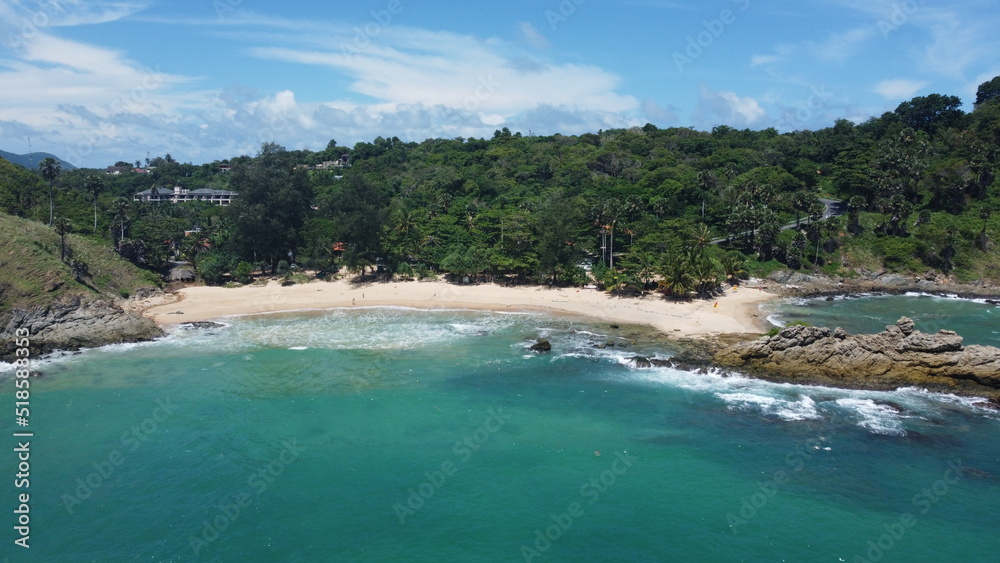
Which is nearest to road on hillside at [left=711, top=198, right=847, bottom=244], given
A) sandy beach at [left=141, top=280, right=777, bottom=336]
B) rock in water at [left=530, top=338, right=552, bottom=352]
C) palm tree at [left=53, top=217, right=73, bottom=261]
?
sandy beach at [left=141, top=280, right=777, bottom=336]

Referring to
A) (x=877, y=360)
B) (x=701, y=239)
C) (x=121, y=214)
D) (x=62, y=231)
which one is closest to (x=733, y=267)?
(x=701, y=239)

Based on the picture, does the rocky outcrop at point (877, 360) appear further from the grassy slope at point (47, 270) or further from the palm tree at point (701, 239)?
the grassy slope at point (47, 270)

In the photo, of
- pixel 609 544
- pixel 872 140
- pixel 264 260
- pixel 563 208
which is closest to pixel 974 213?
pixel 872 140

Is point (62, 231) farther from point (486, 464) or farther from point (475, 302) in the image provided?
point (486, 464)

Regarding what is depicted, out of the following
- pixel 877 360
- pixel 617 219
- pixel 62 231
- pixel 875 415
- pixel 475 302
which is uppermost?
pixel 617 219

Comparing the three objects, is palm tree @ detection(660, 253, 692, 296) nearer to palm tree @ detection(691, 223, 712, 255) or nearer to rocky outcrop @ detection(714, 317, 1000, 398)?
palm tree @ detection(691, 223, 712, 255)
